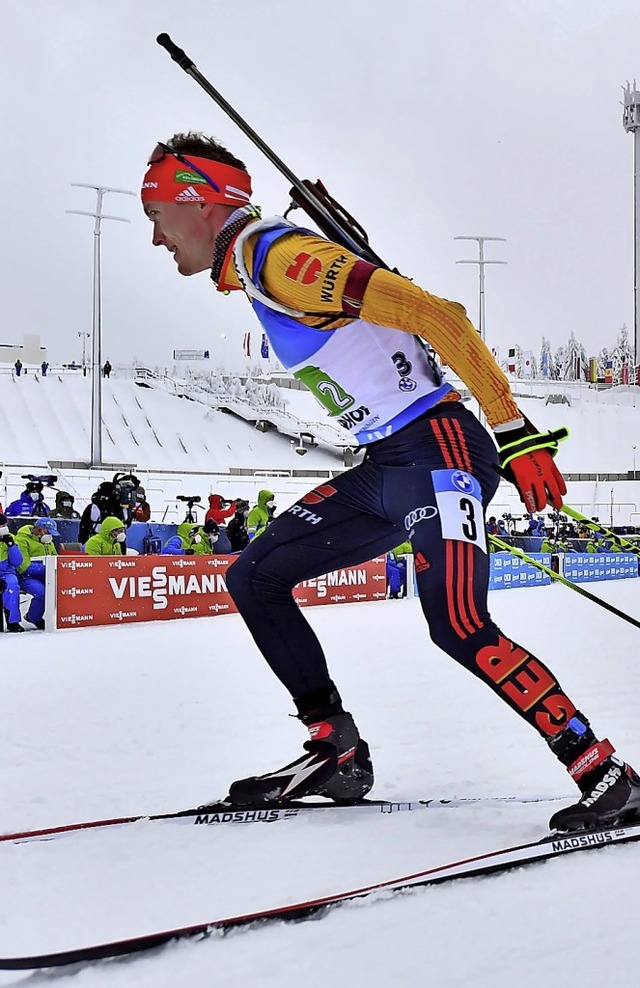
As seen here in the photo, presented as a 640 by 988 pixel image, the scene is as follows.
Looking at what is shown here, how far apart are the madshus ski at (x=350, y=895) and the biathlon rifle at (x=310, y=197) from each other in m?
1.64

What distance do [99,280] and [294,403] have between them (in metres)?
21.7

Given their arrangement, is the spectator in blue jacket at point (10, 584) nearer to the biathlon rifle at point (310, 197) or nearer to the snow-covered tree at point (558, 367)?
the biathlon rifle at point (310, 197)

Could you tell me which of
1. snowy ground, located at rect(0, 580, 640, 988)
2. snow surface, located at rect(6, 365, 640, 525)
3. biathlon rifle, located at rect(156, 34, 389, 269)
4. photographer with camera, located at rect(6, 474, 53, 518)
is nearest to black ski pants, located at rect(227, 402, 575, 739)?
snowy ground, located at rect(0, 580, 640, 988)

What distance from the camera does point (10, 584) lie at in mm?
8172

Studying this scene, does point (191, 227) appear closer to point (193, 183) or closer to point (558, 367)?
point (193, 183)

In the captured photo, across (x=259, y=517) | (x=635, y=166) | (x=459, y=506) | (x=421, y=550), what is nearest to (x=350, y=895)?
(x=421, y=550)

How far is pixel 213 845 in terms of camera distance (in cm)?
222

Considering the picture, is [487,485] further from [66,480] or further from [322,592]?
[66,480]

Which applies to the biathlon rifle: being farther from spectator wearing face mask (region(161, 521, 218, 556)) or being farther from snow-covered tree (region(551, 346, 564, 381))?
snow-covered tree (region(551, 346, 564, 381))

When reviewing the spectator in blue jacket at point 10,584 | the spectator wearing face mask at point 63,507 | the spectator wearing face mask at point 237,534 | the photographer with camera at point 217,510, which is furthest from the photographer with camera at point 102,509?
the spectator wearing face mask at point 63,507

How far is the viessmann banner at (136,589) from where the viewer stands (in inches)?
335

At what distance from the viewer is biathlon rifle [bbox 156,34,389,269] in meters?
2.62

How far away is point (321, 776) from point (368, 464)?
93cm

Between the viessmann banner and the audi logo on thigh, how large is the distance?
568 cm
